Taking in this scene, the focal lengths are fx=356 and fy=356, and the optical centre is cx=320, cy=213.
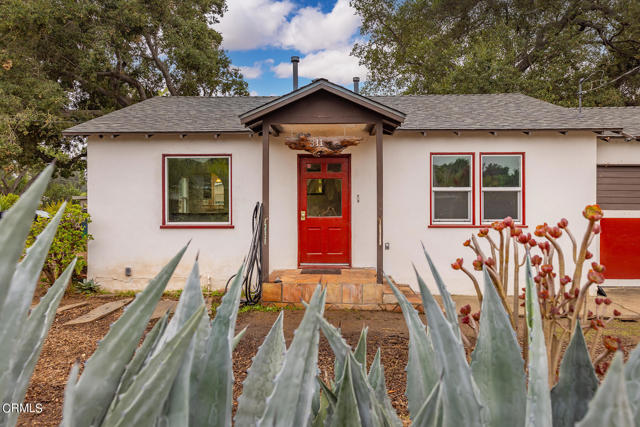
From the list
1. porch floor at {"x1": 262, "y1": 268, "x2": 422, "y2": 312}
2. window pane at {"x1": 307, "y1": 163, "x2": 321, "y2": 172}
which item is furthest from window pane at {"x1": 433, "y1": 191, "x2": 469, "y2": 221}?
window pane at {"x1": 307, "y1": 163, "x2": 321, "y2": 172}

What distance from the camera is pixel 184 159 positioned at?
23.9 feet

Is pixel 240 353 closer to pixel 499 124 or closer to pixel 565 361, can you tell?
pixel 565 361

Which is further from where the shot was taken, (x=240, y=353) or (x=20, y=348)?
(x=240, y=353)

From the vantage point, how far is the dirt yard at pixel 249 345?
3150 mm

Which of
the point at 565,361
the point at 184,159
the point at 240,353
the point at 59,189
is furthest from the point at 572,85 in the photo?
the point at 59,189

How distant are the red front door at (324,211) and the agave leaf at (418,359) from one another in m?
6.32

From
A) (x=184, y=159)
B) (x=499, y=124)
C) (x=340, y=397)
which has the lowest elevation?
(x=340, y=397)

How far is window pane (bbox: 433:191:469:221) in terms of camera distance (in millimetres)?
7207

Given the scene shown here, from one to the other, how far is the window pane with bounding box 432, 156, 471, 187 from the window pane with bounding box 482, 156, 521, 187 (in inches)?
13.8

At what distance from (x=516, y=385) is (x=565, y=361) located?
15cm

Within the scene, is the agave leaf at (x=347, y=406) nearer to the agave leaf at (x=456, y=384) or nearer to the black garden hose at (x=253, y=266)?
the agave leaf at (x=456, y=384)

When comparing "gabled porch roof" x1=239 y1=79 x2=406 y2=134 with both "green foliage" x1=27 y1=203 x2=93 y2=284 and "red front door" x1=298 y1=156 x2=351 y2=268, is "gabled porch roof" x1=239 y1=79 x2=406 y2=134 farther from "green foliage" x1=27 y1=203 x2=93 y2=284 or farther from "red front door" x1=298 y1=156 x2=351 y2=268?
"green foliage" x1=27 y1=203 x2=93 y2=284

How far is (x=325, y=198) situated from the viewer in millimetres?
Answer: 7348

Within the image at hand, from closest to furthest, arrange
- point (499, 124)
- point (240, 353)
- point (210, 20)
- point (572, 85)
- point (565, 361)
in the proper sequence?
point (565, 361) < point (240, 353) < point (499, 124) < point (572, 85) < point (210, 20)
